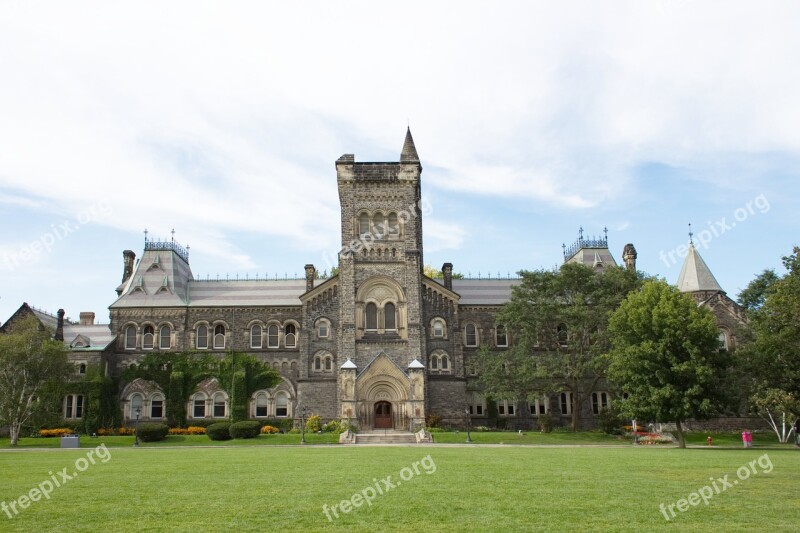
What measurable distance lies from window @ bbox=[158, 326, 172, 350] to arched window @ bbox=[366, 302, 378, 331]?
669 inches

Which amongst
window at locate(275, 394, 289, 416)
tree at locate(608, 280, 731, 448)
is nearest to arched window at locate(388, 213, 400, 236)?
window at locate(275, 394, 289, 416)

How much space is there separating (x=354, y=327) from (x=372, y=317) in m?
1.86

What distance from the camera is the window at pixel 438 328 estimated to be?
178 feet

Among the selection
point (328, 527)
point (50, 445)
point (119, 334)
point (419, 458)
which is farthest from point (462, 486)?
point (119, 334)

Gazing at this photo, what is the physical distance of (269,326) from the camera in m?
56.9

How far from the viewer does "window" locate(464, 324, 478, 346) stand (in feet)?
188

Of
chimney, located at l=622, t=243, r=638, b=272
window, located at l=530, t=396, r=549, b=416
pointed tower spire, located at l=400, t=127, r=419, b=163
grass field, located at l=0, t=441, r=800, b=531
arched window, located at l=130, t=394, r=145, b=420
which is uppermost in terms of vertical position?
pointed tower spire, located at l=400, t=127, r=419, b=163

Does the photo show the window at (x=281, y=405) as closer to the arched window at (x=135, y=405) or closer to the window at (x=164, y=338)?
the window at (x=164, y=338)

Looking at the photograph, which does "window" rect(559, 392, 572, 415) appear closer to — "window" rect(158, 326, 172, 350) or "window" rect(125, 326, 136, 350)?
"window" rect(158, 326, 172, 350)

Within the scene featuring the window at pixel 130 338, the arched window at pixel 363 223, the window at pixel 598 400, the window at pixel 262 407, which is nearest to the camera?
the arched window at pixel 363 223

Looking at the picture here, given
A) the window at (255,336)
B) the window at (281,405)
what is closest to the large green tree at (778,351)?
the window at (281,405)

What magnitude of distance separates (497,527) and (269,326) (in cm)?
4611

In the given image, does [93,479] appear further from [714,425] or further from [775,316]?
[714,425]

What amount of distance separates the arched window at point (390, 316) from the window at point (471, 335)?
26.5ft
